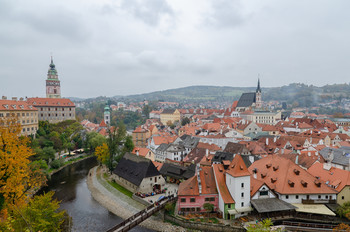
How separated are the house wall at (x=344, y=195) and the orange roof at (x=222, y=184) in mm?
13372

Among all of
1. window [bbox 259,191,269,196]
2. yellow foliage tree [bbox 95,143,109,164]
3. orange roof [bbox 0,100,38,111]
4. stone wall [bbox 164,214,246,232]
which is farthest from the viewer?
orange roof [bbox 0,100,38,111]

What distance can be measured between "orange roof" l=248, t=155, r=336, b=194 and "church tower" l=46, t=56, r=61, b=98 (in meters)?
101

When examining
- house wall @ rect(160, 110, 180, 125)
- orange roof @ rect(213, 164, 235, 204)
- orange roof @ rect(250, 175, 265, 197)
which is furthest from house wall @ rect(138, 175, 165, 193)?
house wall @ rect(160, 110, 180, 125)

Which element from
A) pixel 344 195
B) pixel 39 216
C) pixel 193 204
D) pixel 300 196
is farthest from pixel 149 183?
pixel 344 195

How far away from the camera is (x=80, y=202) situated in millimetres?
37375

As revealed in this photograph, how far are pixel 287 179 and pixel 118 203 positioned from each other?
976 inches

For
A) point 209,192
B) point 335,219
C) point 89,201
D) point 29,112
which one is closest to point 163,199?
point 209,192

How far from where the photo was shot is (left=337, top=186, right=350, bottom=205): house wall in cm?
2881

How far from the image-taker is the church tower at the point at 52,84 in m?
106

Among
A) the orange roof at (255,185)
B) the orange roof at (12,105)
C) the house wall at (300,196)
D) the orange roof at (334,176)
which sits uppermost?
the orange roof at (12,105)

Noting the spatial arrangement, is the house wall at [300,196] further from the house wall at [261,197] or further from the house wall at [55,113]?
the house wall at [55,113]

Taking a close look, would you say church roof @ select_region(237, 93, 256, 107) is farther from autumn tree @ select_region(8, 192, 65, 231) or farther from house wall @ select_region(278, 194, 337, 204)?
autumn tree @ select_region(8, 192, 65, 231)

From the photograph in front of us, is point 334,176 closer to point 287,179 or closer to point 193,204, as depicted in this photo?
point 287,179

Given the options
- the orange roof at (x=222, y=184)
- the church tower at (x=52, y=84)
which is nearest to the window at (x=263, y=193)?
the orange roof at (x=222, y=184)
